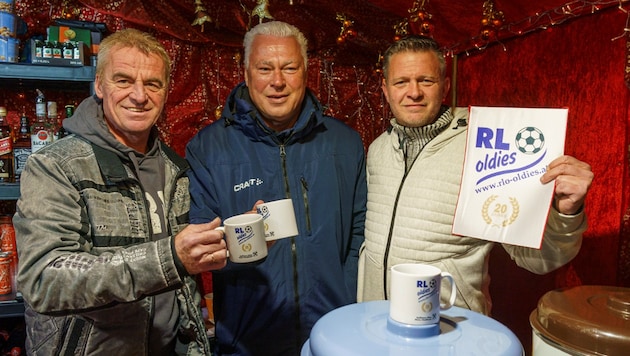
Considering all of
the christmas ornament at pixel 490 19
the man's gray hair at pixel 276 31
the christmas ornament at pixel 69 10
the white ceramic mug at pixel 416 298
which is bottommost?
the white ceramic mug at pixel 416 298

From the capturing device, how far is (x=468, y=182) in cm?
129

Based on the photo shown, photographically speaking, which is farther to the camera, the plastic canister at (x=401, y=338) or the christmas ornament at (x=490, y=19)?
the christmas ornament at (x=490, y=19)

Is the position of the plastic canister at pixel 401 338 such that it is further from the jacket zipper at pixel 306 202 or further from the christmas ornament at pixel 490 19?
the christmas ornament at pixel 490 19

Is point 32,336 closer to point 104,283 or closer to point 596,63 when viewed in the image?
point 104,283

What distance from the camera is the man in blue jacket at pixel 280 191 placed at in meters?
1.75

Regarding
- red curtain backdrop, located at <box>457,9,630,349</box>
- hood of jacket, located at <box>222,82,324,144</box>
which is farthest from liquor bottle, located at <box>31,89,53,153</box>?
red curtain backdrop, located at <box>457,9,630,349</box>

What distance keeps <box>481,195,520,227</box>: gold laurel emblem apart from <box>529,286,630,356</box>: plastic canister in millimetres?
220

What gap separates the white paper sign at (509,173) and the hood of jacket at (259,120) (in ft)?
2.56

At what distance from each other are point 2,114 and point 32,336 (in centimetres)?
130

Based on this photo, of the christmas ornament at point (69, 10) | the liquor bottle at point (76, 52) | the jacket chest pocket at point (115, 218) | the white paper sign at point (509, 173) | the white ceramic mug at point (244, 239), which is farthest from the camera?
the christmas ornament at point (69, 10)

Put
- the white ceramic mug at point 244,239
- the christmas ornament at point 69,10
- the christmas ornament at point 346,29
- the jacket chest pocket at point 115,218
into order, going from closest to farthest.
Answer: the white ceramic mug at point 244,239 < the jacket chest pocket at point 115,218 < the christmas ornament at point 69,10 < the christmas ornament at point 346,29

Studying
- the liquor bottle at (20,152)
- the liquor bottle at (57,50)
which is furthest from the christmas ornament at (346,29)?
the liquor bottle at (20,152)

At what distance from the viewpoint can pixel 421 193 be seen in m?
1.64

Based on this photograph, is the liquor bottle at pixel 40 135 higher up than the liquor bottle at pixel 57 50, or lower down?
lower down
